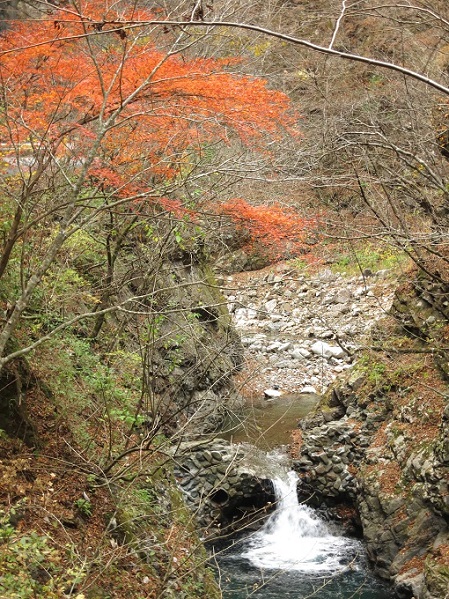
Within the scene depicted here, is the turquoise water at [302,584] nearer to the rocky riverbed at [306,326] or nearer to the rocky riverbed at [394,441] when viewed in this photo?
the rocky riverbed at [394,441]

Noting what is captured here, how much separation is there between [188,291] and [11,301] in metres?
8.13

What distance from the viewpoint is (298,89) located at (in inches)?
846

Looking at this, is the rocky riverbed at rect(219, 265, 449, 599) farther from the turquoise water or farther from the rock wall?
the rock wall

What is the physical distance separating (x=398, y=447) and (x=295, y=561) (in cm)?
229

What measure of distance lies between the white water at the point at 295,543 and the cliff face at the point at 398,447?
38cm

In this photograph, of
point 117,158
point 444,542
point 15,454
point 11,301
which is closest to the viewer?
point 15,454

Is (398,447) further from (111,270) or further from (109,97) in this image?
(109,97)

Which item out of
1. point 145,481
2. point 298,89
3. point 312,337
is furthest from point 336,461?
point 298,89

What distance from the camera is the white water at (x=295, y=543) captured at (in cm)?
897

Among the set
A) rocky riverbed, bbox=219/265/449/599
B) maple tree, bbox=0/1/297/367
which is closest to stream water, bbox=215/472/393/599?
rocky riverbed, bbox=219/265/449/599

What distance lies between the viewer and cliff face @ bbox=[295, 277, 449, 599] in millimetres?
7762

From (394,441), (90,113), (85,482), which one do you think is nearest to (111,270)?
(90,113)

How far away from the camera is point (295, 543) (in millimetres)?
9766

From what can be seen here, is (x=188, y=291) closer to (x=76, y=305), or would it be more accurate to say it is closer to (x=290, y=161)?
(x=290, y=161)
